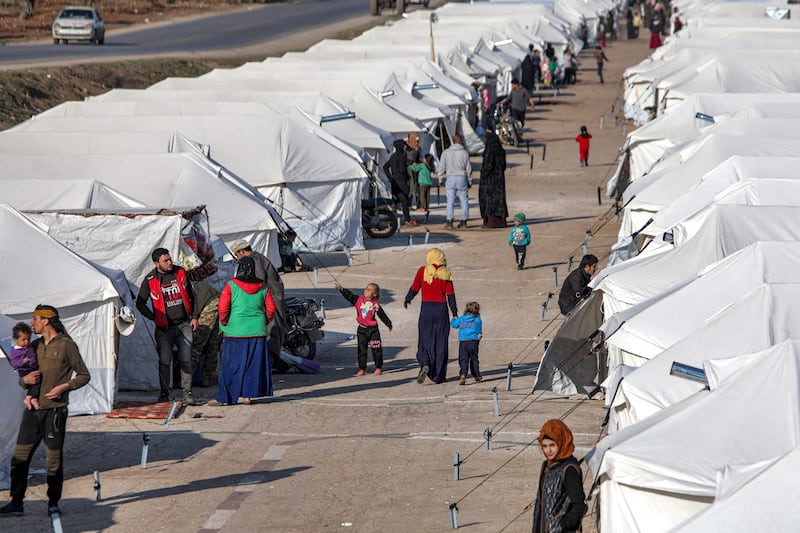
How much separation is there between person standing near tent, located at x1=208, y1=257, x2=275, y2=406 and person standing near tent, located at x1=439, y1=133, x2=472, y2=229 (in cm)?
1259

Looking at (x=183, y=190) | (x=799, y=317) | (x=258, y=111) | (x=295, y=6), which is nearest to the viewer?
(x=799, y=317)

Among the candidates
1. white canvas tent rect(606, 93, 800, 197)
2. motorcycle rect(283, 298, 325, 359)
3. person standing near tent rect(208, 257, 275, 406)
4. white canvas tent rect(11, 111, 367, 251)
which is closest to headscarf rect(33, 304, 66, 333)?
person standing near tent rect(208, 257, 275, 406)

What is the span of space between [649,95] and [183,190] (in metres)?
17.8

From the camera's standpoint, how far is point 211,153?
25578 mm

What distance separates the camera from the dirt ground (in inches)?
444

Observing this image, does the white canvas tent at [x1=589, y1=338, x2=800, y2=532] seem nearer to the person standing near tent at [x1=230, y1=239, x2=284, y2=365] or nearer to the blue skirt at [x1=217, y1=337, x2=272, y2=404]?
the blue skirt at [x1=217, y1=337, x2=272, y2=404]

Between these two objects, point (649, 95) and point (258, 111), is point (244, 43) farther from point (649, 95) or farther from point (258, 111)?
point (258, 111)

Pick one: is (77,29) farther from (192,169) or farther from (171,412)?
(171,412)

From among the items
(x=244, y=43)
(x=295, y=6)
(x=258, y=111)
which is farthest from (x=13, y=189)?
(x=295, y=6)

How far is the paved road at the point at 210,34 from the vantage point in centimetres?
4825

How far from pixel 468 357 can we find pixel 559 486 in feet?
24.6

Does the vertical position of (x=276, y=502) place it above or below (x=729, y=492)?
below

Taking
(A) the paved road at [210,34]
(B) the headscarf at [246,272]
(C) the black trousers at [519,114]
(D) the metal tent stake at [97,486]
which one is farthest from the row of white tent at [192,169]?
(A) the paved road at [210,34]

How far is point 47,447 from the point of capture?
1116cm
